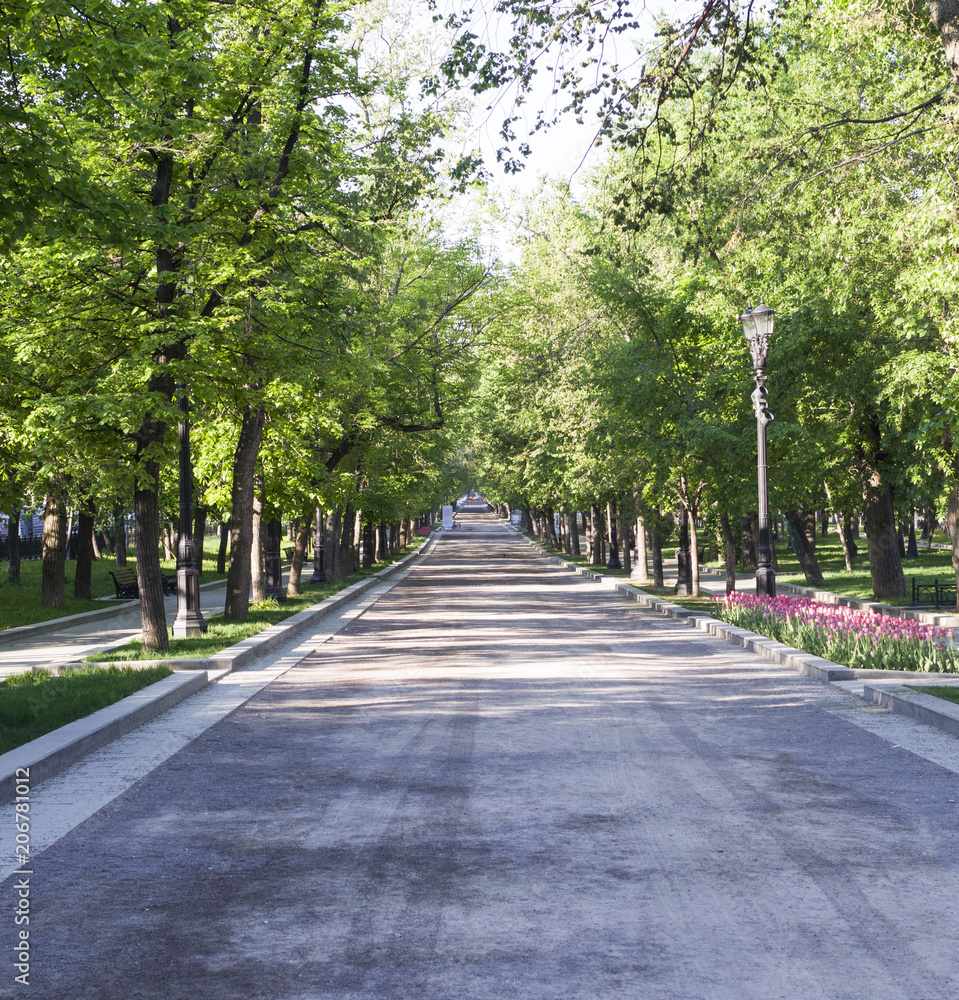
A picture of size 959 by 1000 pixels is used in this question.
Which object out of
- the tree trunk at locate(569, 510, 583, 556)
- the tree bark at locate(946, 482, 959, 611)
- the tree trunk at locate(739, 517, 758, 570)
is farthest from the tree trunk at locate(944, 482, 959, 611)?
the tree trunk at locate(569, 510, 583, 556)

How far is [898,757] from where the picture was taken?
8812 mm

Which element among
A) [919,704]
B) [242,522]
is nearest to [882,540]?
[242,522]

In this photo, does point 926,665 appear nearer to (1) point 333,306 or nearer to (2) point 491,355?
(1) point 333,306

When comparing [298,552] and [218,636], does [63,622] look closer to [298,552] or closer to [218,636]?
[218,636]

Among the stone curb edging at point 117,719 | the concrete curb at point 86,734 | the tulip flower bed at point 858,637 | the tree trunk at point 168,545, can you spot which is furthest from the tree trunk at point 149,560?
the tree trunk at point 168,545

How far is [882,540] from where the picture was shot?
2717cm

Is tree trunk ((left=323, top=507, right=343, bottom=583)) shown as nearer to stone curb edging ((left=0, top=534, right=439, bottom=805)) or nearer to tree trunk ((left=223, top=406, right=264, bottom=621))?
tree trunk ((left=223, top=406, right=264, bottom=621))

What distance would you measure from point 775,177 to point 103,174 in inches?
481

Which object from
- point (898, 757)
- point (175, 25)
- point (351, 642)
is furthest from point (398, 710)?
point (175, 25)

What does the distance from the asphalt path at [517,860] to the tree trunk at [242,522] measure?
967 cm

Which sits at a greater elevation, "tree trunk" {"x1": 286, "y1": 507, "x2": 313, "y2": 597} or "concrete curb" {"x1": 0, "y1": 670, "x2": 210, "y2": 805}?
"tree trunk" {"x1": 286, "y1": 507, "x2": 313, "y2": 597}

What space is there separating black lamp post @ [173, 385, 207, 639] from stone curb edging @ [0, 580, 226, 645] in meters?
4.53

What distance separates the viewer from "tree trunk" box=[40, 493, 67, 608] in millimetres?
25453

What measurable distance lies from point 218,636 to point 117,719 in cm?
795
